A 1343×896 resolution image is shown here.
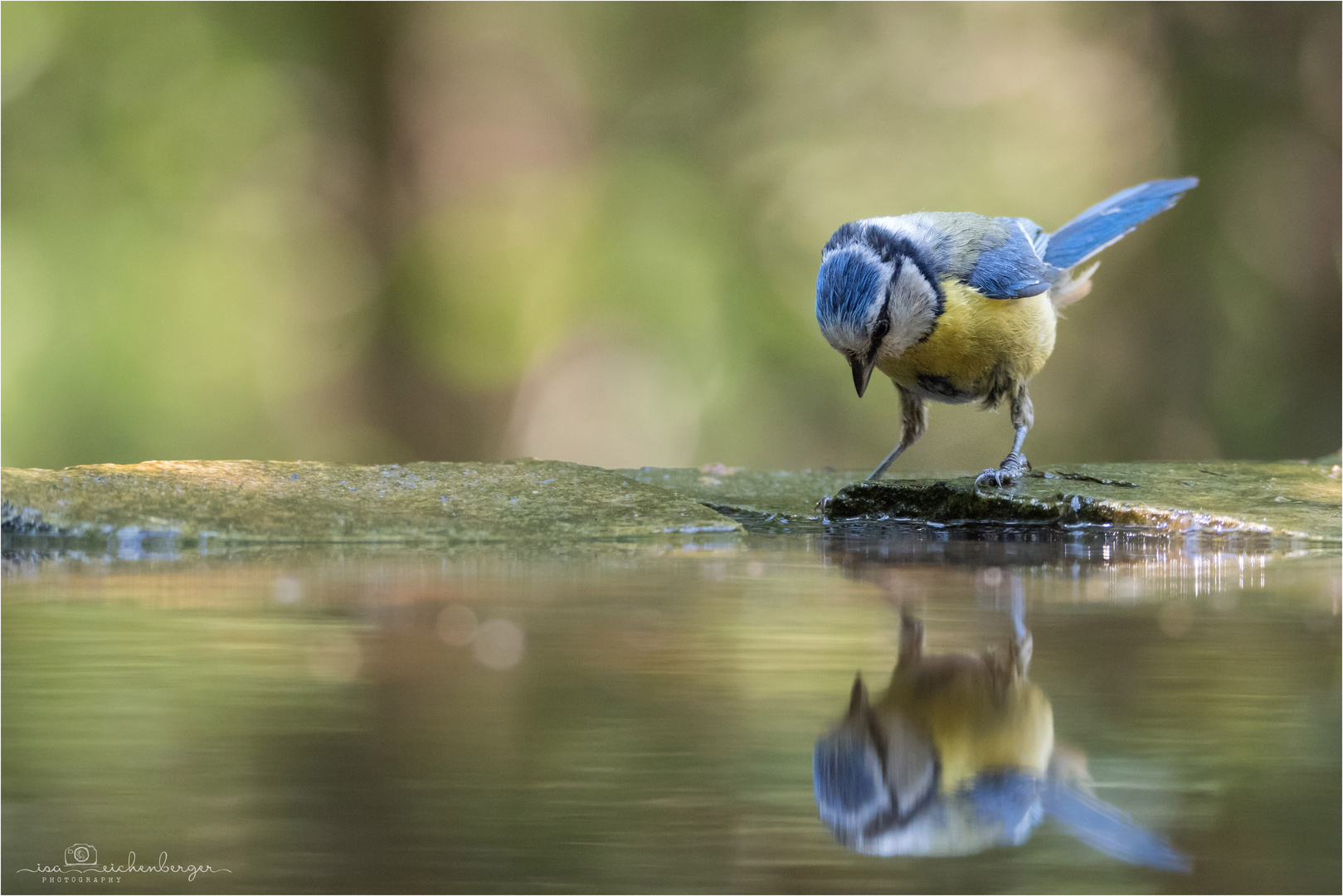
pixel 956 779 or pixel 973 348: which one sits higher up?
pixel 973 348

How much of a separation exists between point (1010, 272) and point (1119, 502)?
0.75 m

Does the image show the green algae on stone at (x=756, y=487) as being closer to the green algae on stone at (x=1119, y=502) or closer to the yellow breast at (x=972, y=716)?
the green algae on stone at (x=1119, y=502)

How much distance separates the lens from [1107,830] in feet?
2.76

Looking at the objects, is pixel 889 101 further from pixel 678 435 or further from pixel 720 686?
pixel 720 686

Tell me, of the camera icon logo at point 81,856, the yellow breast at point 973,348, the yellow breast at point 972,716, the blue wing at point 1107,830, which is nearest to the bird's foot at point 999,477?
the yellow breast at point 973,348

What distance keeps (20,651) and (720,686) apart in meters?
0.75

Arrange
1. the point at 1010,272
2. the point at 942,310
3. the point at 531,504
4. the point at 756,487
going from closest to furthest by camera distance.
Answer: the point at 531,504
the point at 942,310
the point at 1010,272
the point at 756,487

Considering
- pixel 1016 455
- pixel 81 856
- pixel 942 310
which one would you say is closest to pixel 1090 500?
pixel 1016 455

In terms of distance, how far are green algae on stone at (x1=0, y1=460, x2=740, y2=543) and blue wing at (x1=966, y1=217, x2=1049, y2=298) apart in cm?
96

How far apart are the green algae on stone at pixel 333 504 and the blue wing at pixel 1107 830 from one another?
1.64m

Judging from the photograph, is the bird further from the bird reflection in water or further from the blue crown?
the bird reflection in water

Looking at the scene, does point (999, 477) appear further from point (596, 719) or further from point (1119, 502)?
point (596, 719)

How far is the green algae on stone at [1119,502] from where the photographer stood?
2658 mm

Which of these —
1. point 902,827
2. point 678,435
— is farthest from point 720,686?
point 678,435
